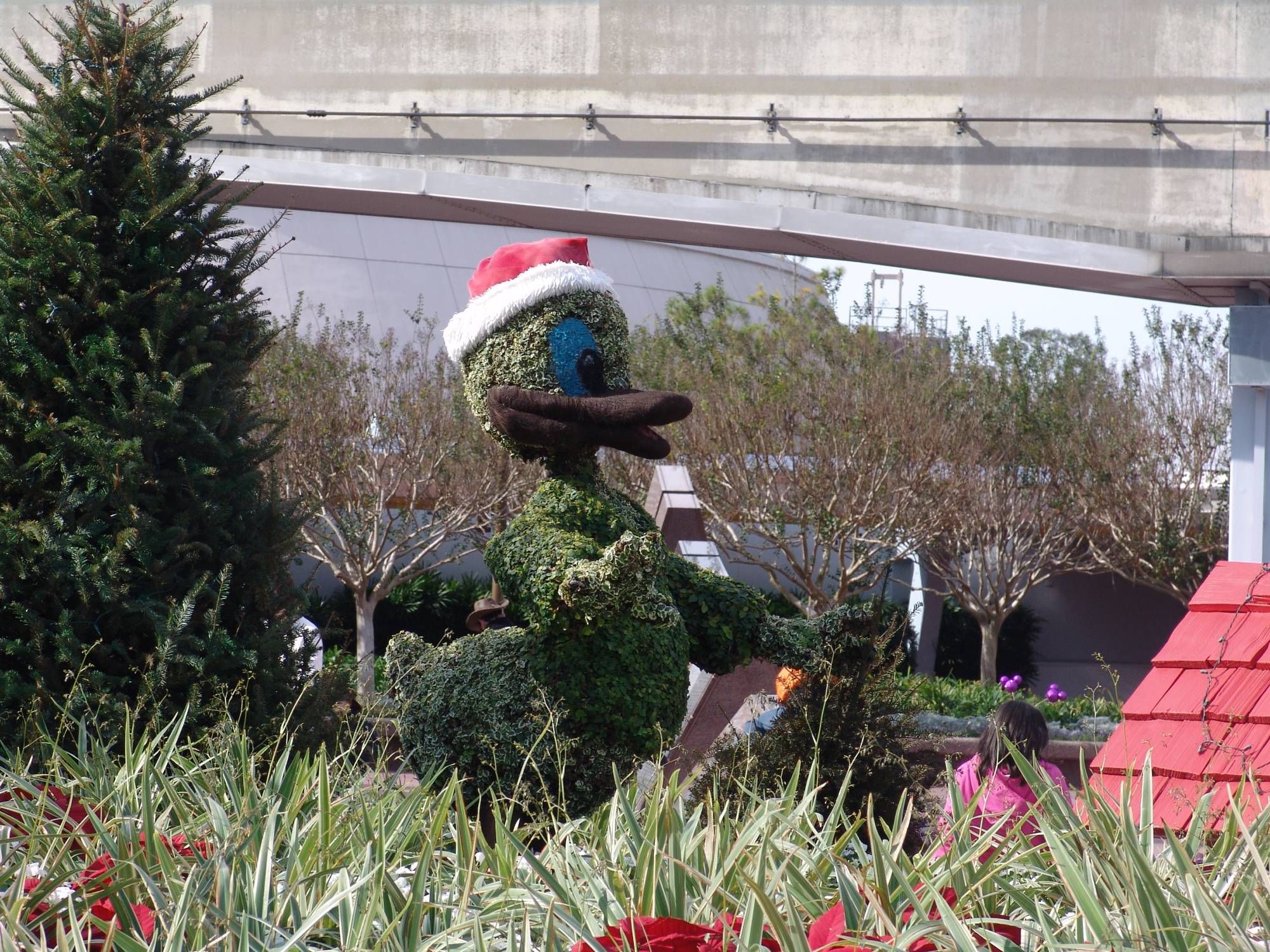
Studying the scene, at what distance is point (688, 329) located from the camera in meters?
19.6

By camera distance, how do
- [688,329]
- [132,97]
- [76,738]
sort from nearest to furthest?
[76,738]
[132,97]
[688,329]

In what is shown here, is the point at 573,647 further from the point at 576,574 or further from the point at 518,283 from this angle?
the point at 518,283

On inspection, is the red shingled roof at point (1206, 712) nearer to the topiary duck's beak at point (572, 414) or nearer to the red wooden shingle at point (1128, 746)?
the red wooden shingle at point (1128, 746)

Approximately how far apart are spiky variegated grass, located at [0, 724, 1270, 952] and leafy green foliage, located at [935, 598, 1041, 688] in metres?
17.9

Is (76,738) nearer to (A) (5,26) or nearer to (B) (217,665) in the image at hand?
(B) (217,665)

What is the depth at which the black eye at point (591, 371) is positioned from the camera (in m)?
4.80

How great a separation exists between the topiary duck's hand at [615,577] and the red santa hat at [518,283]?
1.14 meters

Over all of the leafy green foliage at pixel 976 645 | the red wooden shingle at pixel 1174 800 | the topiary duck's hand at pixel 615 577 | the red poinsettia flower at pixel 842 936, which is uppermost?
the topiary duck's hand at pixel 615 577

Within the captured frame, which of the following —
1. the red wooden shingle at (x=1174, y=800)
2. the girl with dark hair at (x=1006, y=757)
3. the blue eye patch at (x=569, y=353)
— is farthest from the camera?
the blue eye patch at (x=569, y=353)

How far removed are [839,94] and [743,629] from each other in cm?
610

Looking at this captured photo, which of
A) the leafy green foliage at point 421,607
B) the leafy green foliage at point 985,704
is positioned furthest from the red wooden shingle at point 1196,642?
the leafy green foliage at point 421,607

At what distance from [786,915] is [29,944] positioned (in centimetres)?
139

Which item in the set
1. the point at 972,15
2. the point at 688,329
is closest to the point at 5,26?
the point at 972,15

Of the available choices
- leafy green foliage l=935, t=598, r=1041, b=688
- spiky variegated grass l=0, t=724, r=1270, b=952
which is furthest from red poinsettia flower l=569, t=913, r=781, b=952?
leafy green foliage l=935, t=598, r=1041, b=688
